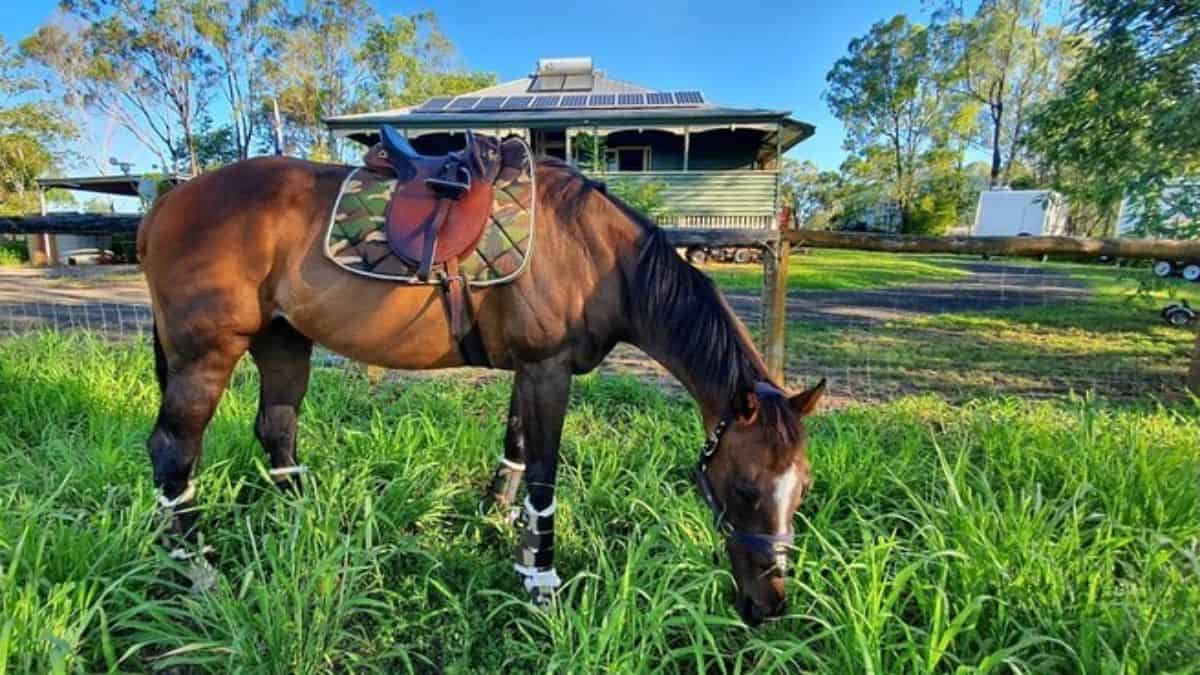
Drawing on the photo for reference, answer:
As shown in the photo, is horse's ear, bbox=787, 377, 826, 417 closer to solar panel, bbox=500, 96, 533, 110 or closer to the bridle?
the bridle

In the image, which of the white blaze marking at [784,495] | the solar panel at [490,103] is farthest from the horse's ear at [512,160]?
the solar panel at [490,103]

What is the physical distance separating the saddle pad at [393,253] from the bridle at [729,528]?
2.62 ft

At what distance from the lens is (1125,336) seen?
567 centimetres

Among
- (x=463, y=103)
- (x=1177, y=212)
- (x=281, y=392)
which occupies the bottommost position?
(x=281, y=392)

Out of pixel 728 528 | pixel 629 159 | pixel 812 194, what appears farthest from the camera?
pixel 812 194

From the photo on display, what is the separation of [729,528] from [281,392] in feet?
5.84

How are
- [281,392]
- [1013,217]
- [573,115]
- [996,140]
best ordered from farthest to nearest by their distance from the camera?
[996,140] → [1013,217] → [573,115] → [281,392]

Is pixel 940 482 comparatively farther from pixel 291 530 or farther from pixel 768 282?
pixel 291 530

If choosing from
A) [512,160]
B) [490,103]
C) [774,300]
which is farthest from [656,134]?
[512,160]

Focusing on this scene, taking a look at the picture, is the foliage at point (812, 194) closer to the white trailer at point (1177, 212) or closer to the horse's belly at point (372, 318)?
the white trailer at point (1177, 212)

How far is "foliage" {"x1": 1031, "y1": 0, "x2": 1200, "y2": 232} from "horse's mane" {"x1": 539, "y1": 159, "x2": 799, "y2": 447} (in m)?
3.71

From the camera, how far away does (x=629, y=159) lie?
16.5 metres

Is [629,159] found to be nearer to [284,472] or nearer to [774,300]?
[774,300]

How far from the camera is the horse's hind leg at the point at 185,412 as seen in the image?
1.84m
